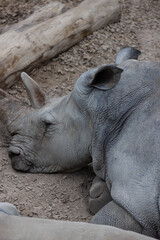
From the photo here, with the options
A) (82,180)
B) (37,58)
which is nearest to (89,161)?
(82,180)

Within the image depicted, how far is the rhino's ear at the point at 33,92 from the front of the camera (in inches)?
212

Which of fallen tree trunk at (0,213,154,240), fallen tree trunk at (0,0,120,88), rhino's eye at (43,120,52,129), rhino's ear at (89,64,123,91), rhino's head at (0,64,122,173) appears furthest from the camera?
fallen tree trunk at (0,0,120,88)

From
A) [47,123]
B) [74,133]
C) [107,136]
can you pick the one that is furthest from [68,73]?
[107,136]

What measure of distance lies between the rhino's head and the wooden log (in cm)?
133

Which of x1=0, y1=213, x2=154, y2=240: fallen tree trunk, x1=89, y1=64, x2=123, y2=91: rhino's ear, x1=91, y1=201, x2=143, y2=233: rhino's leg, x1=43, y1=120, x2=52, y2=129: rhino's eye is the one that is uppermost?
x1=0, y1=213, x2=154, y2=240: fallen tree trunk

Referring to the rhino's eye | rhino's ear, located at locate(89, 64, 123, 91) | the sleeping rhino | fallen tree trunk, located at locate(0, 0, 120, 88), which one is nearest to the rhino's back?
the sleeping rhino

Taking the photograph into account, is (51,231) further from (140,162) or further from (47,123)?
(47,123)

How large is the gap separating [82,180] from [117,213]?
90cm

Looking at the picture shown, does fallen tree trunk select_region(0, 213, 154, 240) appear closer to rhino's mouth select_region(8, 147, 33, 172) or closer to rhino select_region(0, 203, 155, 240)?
rhino select_region(0, 203, 155, 240)

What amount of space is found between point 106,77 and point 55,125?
2.11 feet

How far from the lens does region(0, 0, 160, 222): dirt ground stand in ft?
16.1

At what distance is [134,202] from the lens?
427 centimetres

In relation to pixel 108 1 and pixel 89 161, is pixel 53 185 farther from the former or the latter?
pixel 108 1

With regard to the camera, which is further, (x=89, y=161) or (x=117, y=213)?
(x=89, y=161)
